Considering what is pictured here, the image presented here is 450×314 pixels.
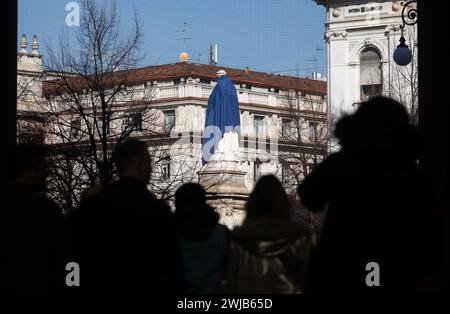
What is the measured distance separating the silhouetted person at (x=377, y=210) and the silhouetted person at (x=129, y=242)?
0.95 m

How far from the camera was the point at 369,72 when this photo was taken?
7200 cm

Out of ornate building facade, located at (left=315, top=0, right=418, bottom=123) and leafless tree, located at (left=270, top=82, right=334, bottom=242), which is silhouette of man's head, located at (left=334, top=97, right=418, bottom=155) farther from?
ornate building facade, located at (left=315, top=0, right=418, bottom=123)

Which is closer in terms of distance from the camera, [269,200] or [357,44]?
[269,200]

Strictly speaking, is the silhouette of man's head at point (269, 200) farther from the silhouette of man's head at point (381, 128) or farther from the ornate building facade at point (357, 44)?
the ornate building facade at point (357, 44)

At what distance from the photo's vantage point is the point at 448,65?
9.38 metres

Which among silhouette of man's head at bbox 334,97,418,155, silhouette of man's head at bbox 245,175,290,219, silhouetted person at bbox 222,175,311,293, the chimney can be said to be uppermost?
the chimney

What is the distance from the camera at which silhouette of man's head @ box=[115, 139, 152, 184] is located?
27.3 feet

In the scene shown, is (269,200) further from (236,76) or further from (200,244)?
(236,76)

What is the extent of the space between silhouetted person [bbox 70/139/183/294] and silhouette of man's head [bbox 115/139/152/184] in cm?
10

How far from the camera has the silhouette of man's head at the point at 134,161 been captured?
8.34m

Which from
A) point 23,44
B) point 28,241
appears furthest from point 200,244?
point 23,44

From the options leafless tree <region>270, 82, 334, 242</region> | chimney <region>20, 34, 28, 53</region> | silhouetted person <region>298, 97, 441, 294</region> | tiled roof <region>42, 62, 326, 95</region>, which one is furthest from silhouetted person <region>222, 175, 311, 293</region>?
tiled roof <region>42, 62, 326, 95</region>

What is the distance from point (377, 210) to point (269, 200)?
0.83m
